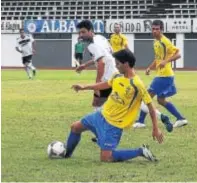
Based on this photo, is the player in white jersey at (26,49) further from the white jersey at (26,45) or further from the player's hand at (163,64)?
the player's hand at (163,64)

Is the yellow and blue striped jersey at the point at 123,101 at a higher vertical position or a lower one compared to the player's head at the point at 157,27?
lower

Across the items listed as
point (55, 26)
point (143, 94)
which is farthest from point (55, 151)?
point (55, 26)

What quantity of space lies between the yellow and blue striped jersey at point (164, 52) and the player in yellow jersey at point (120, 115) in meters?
4.10

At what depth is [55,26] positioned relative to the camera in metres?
51.0

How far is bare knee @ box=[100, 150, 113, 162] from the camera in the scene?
9.05 meters

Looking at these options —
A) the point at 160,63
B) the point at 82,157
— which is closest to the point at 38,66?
the point at 160,63

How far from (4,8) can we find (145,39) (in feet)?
39.6

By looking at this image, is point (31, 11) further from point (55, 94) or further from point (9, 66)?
point (55, 94)

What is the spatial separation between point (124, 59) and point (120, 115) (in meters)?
0.75

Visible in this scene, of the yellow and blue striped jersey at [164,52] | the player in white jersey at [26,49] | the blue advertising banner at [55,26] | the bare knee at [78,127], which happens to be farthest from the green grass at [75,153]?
the blue advertising banner at [55,26]

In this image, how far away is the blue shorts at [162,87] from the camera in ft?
44.0

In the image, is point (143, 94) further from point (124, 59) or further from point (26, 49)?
point (26, 49)

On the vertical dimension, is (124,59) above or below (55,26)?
above

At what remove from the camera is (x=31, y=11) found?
54531mm
